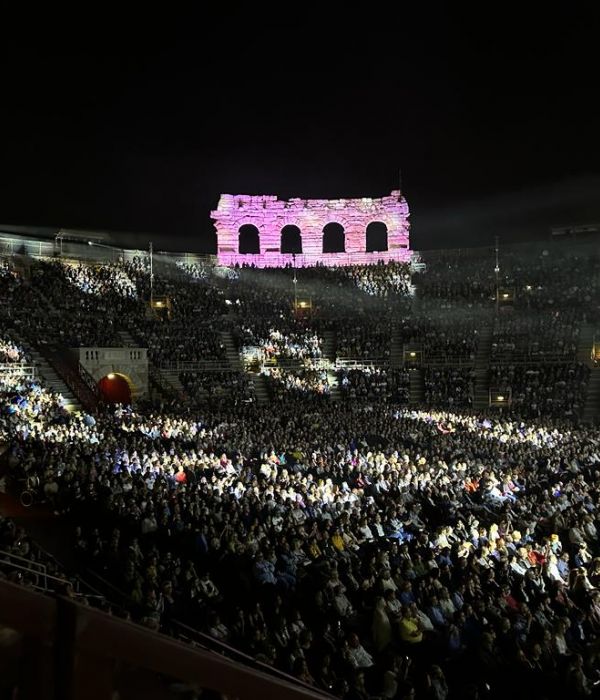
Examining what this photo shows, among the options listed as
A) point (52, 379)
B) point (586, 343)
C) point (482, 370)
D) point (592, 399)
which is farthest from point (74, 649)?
point (586, 343)

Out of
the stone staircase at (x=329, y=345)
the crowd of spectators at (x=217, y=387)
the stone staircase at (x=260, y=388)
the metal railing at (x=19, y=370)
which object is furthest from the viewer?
the stone staircase at (x=329, y=345)

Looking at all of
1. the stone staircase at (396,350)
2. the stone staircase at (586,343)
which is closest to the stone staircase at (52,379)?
the stone staircase at (396,350)

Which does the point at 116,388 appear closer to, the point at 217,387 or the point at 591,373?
the point at 217,387

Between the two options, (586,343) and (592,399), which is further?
(586,343)

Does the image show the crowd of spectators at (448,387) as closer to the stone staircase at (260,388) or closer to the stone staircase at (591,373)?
the stone staircase at (591,373)

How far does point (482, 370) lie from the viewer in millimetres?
41969

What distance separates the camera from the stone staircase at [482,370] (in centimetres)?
3962

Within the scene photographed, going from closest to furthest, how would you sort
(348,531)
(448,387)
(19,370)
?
(348,531)
(19,370)
(448,387)

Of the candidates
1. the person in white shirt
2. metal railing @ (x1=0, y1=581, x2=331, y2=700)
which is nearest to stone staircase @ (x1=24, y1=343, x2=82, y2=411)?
the person in white shirt

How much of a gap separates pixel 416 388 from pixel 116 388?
18.6 meters

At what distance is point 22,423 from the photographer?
75.2 feet

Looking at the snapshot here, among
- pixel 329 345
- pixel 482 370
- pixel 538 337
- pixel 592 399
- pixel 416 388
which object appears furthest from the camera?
pixel 329 345

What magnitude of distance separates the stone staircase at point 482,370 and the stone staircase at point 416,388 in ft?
10.5

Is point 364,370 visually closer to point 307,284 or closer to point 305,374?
point 305,374
